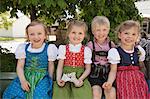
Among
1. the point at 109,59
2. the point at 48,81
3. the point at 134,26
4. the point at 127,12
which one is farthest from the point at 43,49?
the point at 127,12

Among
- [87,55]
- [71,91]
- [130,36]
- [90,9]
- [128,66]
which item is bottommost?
[71,91]

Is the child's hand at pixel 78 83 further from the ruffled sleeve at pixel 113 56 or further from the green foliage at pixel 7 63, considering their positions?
the green foliage at pixel 7 63

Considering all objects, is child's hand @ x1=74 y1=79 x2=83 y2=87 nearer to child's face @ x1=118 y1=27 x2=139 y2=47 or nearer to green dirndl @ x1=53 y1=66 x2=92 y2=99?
green dirndl @ x1=53 y1=66 x2=92 y2=99

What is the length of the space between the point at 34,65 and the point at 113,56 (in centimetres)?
71

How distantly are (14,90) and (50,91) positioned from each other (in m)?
0.31

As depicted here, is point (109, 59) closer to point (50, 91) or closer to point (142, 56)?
point (142, 56)

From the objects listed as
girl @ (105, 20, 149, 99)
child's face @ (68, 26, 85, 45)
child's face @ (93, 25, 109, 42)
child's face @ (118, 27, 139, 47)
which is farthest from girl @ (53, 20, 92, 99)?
child's face @ (118, 27, 139, 47)

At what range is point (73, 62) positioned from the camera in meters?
3.14

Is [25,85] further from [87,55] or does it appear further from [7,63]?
[7,63]

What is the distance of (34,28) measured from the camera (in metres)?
3.15

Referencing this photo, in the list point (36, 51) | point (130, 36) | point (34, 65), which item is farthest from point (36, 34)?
point (130, 36)

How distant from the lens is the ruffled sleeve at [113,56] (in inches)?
122

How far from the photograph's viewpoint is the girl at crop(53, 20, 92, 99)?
301 centimetres

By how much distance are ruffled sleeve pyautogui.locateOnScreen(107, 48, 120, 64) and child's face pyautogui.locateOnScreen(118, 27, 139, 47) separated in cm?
13
